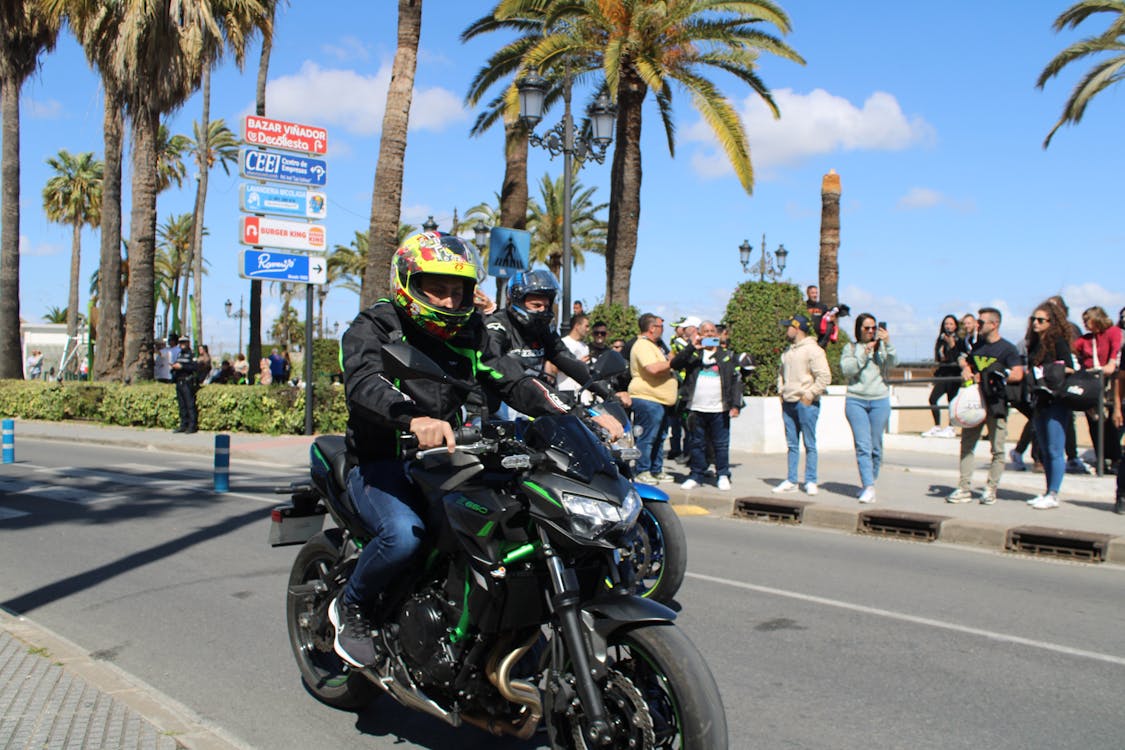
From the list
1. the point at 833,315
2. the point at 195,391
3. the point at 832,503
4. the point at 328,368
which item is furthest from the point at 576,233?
the point at 832,503

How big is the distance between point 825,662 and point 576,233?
1736 inches

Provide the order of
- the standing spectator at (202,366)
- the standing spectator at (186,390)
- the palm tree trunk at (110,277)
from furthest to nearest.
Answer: the palm tree trunk at (110,277) < the standing spectator at (202,366) < the standing spectator at (186,390)

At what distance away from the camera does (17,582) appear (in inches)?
288

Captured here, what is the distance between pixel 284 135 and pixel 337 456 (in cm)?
1500

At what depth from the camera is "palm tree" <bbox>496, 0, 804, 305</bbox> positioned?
19.9m

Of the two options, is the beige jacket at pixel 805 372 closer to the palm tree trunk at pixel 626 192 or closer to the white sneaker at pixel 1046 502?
the white sneaker at pixel 1046 502

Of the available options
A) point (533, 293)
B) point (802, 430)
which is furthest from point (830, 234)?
point (533, 293)

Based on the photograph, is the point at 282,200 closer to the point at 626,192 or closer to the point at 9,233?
the point at 626,192

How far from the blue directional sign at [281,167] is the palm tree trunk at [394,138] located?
1.33 m

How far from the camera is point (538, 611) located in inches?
136

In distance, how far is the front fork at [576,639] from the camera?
315cm

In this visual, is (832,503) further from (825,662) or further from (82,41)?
(82,41)

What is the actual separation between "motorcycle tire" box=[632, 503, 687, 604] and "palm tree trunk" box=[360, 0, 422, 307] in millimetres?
14269

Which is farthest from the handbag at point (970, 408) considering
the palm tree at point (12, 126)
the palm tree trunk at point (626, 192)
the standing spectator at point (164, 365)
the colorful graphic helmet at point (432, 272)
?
the palm tree at point (12, 126)
